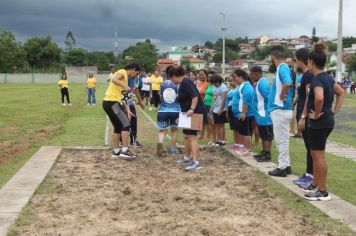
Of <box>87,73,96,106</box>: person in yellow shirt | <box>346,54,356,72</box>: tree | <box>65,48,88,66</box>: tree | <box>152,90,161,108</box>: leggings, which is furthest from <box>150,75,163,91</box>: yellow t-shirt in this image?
<box>65,48,88,66</box>: tree

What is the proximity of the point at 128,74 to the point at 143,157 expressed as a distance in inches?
64.4

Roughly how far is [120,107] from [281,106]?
3.19 m

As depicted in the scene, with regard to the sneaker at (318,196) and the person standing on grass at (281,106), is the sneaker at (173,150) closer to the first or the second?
the person standing on grass at (281,106)

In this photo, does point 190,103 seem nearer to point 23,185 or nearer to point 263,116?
point 263,116

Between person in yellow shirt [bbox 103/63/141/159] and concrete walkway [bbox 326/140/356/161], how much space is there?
4.29 meters

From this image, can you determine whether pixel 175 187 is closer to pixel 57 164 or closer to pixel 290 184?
pixel 290 184

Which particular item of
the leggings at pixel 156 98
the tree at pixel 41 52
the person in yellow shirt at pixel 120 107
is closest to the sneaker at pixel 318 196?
the person in yellow shirt at pixel 120 107

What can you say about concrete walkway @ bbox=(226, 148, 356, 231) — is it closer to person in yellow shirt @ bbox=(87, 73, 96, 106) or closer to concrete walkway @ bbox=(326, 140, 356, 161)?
concrete walkway @ bbox=(326, 140, 356, 161)

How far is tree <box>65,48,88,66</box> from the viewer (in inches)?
4818

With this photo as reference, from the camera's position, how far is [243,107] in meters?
9.55

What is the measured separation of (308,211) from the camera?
5820 mm

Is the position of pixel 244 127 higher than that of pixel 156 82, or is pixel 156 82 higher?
pixel 156 82

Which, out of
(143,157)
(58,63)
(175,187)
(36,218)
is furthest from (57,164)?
(58,63)

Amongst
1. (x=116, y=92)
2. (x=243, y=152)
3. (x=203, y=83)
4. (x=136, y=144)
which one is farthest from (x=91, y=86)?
(x=243, y=152)
